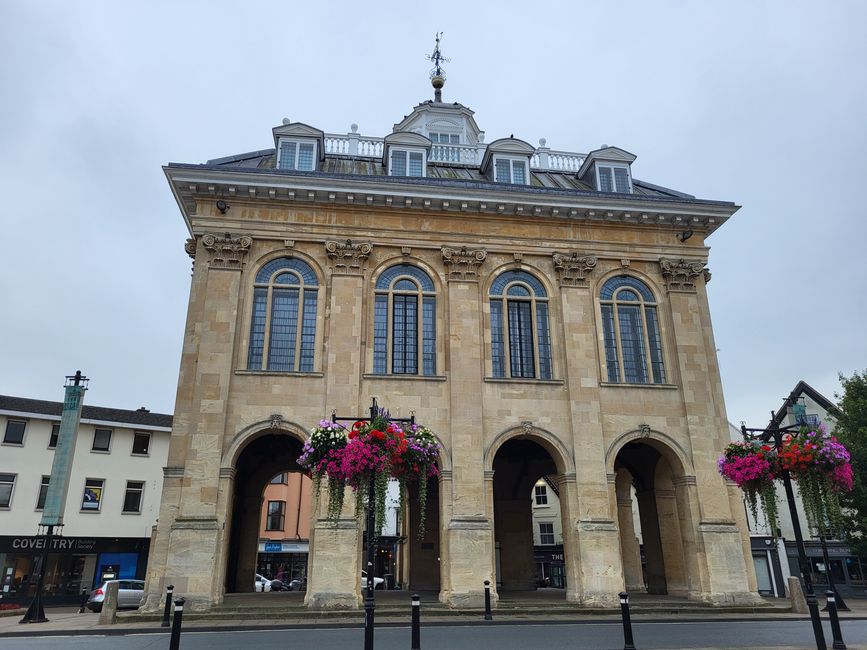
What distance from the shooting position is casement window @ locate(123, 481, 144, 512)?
3606cm

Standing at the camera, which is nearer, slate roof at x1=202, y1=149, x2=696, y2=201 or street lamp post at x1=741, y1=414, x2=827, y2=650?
street lamp post at x1=741, y1=414, x2=827, y2=650

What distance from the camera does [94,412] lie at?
3769cm

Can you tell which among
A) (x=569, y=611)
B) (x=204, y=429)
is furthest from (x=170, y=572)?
(x=569, y=611)

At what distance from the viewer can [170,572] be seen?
18094mm

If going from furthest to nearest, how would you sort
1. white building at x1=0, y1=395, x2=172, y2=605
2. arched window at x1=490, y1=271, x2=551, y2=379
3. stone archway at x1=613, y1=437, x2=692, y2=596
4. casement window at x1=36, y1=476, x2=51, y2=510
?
casement window at x1=36, y1=476, x2=51, y2=510 < white building at x1=0, y1=395, x2=172, y2=605 < arched window at x1=490, y1=271, x2=551, y2=379 < stone archway at x1=613, y1=437, x2=692, y2=596

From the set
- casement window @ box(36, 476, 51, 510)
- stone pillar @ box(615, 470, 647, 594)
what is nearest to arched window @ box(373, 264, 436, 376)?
stone pillar @ box(615, 470, 647, 594)

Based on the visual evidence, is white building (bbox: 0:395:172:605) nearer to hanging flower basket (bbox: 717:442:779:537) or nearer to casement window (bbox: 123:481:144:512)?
casement window (bbox: 123:481:144:512)

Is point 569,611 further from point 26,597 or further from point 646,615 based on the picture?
point 26,597

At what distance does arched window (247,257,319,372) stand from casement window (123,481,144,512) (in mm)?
20534

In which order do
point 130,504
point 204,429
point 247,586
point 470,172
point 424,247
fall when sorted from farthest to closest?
point 130,504, point 470,172, point 247,586, point 424,247, point 204,429

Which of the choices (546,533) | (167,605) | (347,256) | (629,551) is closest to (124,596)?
(167,605)

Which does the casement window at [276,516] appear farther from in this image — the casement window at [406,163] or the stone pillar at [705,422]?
the stone pillar at [705,422]

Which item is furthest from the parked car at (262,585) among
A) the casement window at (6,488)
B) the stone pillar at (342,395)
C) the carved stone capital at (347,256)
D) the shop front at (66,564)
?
the carved stone capital at (347,256)

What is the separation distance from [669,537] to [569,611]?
22.6ft
